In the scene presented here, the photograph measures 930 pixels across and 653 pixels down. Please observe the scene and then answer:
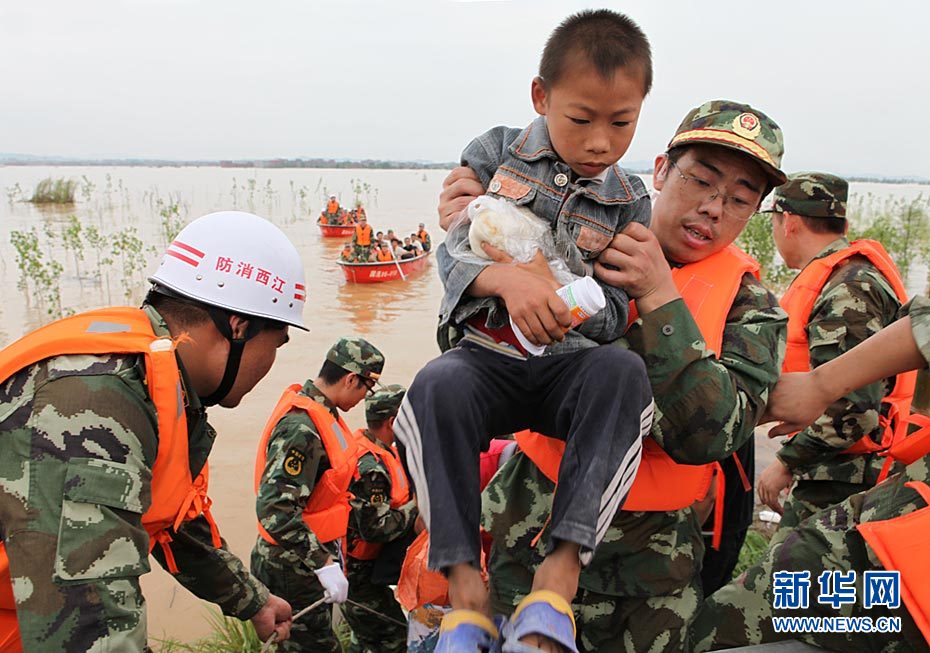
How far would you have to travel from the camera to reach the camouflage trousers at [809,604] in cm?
186

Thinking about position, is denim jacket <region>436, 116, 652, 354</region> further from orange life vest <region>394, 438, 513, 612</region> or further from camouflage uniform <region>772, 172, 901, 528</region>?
camouflage uniform <region>772, 172, 901, 528</region>

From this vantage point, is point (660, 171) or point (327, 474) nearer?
point (660, 171)

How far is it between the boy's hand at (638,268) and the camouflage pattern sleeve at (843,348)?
2138mm

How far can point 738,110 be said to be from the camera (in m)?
2.17

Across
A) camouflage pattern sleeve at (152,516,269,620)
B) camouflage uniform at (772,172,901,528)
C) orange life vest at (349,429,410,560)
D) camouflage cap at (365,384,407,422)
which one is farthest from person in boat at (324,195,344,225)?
camouflage pattern sleeve at (152,516,269,620)

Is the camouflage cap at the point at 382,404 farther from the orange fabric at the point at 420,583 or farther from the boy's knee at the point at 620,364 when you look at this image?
the boy's knee at the point at 620,364

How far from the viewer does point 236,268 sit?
2.50 m

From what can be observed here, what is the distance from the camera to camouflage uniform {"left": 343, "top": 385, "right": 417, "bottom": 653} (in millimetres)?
4621

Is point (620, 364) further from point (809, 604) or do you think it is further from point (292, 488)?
point (292, 488)

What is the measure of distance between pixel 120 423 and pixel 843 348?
3.55 meters

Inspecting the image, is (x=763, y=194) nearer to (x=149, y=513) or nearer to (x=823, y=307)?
(x=823, y=307)

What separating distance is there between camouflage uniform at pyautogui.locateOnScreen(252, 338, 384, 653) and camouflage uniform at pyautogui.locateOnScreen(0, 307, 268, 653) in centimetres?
215

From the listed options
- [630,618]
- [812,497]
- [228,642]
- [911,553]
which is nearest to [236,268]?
[630,618]

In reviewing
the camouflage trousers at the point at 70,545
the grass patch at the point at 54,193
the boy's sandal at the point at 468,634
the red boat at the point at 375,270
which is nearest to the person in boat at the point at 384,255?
the red boat at the point at 375,270
